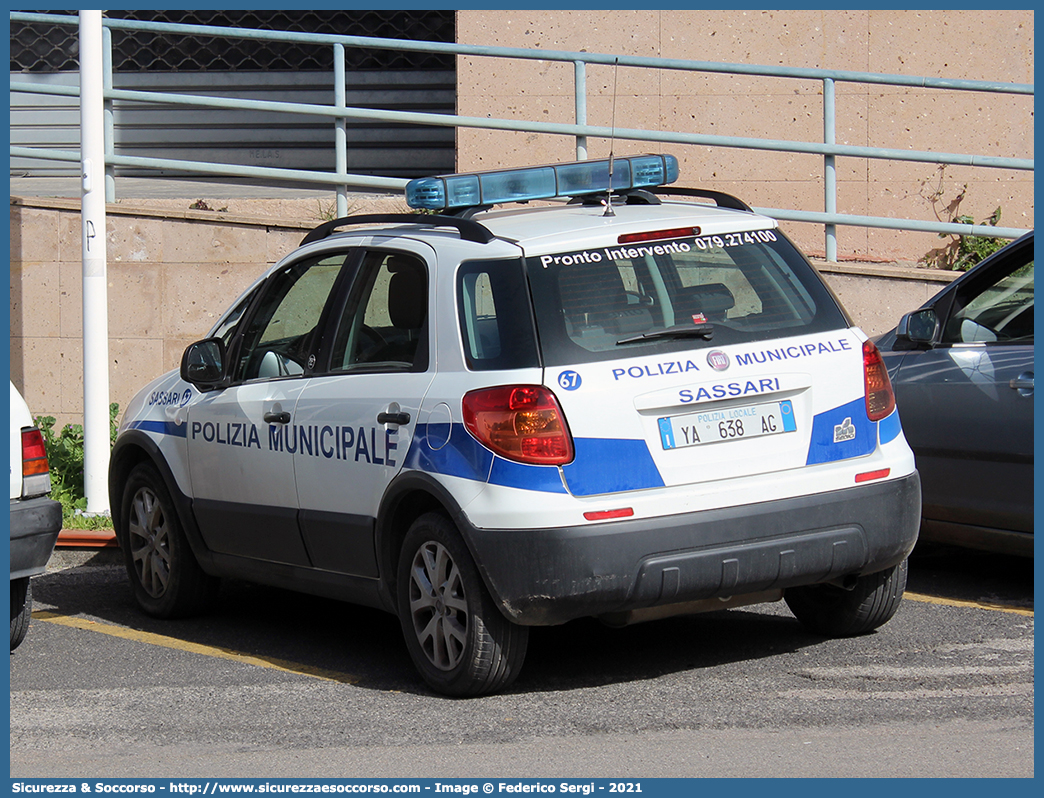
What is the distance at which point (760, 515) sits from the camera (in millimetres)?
5031

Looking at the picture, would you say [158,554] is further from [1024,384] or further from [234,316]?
[1024,384]

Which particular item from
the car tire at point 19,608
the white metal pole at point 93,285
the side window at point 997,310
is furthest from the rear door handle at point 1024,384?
the white metal pole at point 93,285

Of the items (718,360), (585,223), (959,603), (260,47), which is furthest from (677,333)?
(260,47)

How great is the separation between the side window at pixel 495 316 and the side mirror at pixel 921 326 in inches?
92.3

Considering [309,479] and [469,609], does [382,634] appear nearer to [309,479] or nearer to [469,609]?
[309,479]

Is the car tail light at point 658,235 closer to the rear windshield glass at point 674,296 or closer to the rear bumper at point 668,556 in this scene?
the rear windshield glass at point 674,296

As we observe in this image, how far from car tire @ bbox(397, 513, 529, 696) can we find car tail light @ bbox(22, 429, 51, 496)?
1.57 meters

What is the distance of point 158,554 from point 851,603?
3238mm

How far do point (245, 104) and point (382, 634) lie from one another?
5.29 m

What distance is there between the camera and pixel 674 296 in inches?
207

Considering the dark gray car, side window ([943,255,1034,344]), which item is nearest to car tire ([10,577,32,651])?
the dark gray car

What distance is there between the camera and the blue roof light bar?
19.0 feet

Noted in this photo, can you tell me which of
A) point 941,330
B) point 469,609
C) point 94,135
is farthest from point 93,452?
point 941,330

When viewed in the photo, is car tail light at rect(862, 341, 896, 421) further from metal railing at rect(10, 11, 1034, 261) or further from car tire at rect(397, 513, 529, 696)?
metal railing at rect(10, 11, 1034, 261)
